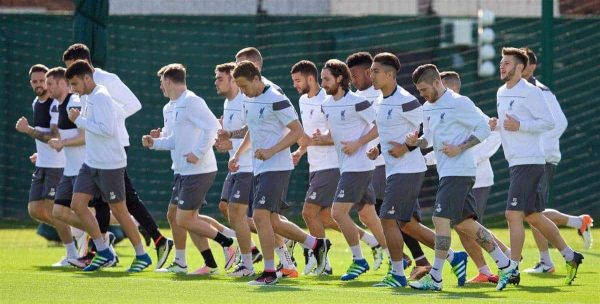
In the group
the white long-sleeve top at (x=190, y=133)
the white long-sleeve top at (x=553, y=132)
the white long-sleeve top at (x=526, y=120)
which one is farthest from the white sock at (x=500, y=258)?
the white long-sleeve top at (x=190, y=133)

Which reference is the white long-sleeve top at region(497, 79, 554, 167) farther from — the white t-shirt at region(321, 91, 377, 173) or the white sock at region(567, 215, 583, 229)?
the white sock at region(567, 215, 583, 229)

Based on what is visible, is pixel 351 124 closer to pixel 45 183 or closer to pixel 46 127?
pixel 46 127

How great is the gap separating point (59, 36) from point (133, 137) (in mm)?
2038

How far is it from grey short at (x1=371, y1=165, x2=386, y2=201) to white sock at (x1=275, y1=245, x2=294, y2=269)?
111cm

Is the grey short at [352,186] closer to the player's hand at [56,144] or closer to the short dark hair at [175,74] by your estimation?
the short dark hair at [175,74]

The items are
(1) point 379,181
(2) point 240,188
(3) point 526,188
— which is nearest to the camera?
(3) point 526,188

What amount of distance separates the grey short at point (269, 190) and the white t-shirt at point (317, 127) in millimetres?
1466

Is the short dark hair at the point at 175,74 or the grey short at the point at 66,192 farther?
the grey short at the point at 66,192

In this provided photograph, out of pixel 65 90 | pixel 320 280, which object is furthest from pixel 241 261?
pixel 65 90

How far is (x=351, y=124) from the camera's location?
12812mm

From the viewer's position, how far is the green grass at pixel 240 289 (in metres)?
10.5

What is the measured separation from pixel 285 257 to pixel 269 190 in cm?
165

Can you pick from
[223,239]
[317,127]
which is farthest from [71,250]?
[317,127]

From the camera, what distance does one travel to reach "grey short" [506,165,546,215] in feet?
40.2
